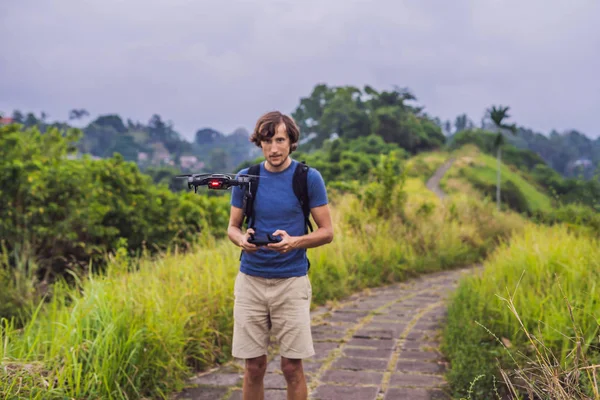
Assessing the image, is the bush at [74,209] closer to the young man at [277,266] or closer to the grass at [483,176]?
the young man at [277,266]

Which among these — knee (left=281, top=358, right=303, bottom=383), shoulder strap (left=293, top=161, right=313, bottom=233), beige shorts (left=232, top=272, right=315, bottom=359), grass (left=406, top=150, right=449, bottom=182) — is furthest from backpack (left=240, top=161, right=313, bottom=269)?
grass (left=406, top=150, right=449, bottom=182)

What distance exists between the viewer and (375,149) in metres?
35.5

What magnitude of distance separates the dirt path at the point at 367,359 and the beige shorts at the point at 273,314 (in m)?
0.92

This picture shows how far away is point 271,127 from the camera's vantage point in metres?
2.90

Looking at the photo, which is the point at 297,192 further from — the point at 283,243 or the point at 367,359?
the point at 367,359

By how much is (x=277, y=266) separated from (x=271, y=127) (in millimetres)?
692

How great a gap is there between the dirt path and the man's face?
168cm

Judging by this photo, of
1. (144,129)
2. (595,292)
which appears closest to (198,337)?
(595,292)

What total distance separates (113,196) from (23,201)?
129cm

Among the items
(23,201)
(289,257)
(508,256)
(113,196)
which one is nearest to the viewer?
(289,257)

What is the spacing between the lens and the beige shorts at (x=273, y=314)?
2.97 metres

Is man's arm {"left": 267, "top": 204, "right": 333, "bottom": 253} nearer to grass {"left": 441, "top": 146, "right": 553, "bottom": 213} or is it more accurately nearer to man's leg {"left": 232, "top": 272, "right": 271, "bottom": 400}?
man's leg {"left": 232, "top": 272, "right": 271, "bottom": 400}

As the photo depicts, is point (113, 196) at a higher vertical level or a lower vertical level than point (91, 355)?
higher

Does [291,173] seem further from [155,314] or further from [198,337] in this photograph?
[198,337]
